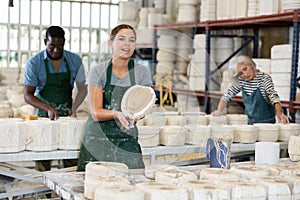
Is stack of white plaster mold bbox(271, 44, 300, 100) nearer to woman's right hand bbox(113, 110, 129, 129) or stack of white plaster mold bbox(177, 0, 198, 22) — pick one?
stack of white plaster mold bbox(177, 0, 198, 22)

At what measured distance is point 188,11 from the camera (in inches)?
339

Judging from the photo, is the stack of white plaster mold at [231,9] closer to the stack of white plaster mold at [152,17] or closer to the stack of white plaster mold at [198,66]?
the stack of white plaster mold at [198,66]

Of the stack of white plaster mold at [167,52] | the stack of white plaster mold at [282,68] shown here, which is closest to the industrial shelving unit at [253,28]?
the stack of white plaster mold at [282,68]

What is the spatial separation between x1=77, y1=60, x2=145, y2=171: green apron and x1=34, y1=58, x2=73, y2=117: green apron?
1474 millimetres

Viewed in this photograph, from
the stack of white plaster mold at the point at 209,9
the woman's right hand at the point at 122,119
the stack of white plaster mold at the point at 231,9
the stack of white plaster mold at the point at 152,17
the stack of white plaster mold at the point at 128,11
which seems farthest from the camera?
the stack of white plaster mold at the point at 128,11

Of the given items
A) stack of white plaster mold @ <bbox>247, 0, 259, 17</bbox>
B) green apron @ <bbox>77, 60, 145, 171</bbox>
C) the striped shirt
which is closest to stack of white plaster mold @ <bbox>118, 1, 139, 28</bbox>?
stack of white plaster mold @ <bbox>247, 0, 259, 17</bbox>

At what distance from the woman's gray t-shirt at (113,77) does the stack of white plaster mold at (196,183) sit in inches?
29.8

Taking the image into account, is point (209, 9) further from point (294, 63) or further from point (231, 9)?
point (294, 63)

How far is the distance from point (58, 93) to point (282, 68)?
2.27m

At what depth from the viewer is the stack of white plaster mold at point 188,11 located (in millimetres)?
8594

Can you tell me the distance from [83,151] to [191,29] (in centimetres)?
509

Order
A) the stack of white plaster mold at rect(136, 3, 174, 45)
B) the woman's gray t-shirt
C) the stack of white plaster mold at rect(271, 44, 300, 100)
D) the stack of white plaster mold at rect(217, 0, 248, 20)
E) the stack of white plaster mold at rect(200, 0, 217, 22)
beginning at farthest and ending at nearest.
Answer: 1. the stack of white plaster mold at rect(136, 3, 174, 45)
2. the stack of white plaster mold at rect(200, 0, 217, 22)
3. the stack of white plaster mold at rect(217, 0, 248, 20)
4. the stack of white plaster mold at rect(271, 44, 300, 100)
5. the woman's gray t-shirt

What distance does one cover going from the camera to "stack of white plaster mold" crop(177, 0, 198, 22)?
8.59 m

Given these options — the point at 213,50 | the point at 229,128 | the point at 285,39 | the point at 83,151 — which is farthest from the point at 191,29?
the point at 83,151
